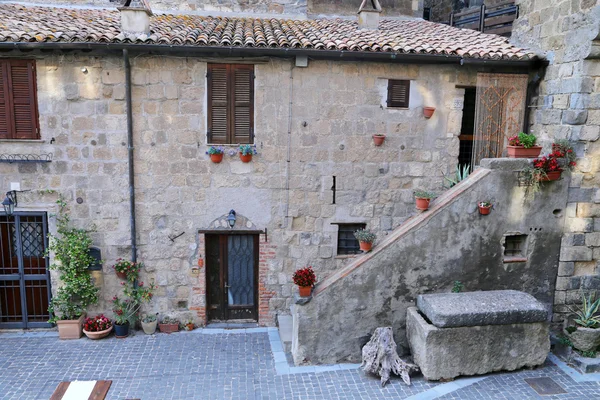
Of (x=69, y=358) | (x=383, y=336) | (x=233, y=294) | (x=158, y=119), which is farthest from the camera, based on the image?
(x=233, y=294)

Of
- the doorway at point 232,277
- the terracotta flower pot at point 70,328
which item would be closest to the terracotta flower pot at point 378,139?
the doorway at point 232,277

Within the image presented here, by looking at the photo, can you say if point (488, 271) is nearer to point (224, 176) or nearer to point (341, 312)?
point (341, 312)

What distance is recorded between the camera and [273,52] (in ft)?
28.7

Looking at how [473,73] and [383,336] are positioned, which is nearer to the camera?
[383,336]

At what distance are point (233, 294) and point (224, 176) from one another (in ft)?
7.97

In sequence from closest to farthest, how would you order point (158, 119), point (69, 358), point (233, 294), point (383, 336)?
point (383, 336), point (69, 358), point (158, 119), point (233, 294)

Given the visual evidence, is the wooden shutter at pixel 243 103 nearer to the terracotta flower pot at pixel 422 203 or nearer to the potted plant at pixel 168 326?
the terracotta flower pot at pixel 422 203

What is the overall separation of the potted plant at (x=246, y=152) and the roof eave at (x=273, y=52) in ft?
5.39

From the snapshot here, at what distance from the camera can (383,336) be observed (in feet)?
26.0

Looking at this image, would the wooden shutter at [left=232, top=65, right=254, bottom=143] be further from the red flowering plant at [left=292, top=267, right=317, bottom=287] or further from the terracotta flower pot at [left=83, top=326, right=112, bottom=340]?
the terracotta flower pot at [left=83, top=326, right=112, bottom=340]

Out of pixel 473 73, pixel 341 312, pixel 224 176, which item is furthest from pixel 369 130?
pixel 341 312

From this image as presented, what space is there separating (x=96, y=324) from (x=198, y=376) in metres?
2.57

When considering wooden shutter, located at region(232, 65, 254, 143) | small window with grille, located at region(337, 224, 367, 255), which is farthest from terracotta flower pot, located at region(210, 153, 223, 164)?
small window with grille, located at region(337, 224, 367, 255)

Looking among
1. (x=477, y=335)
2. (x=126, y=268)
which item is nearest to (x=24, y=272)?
(x=126, y=268)
